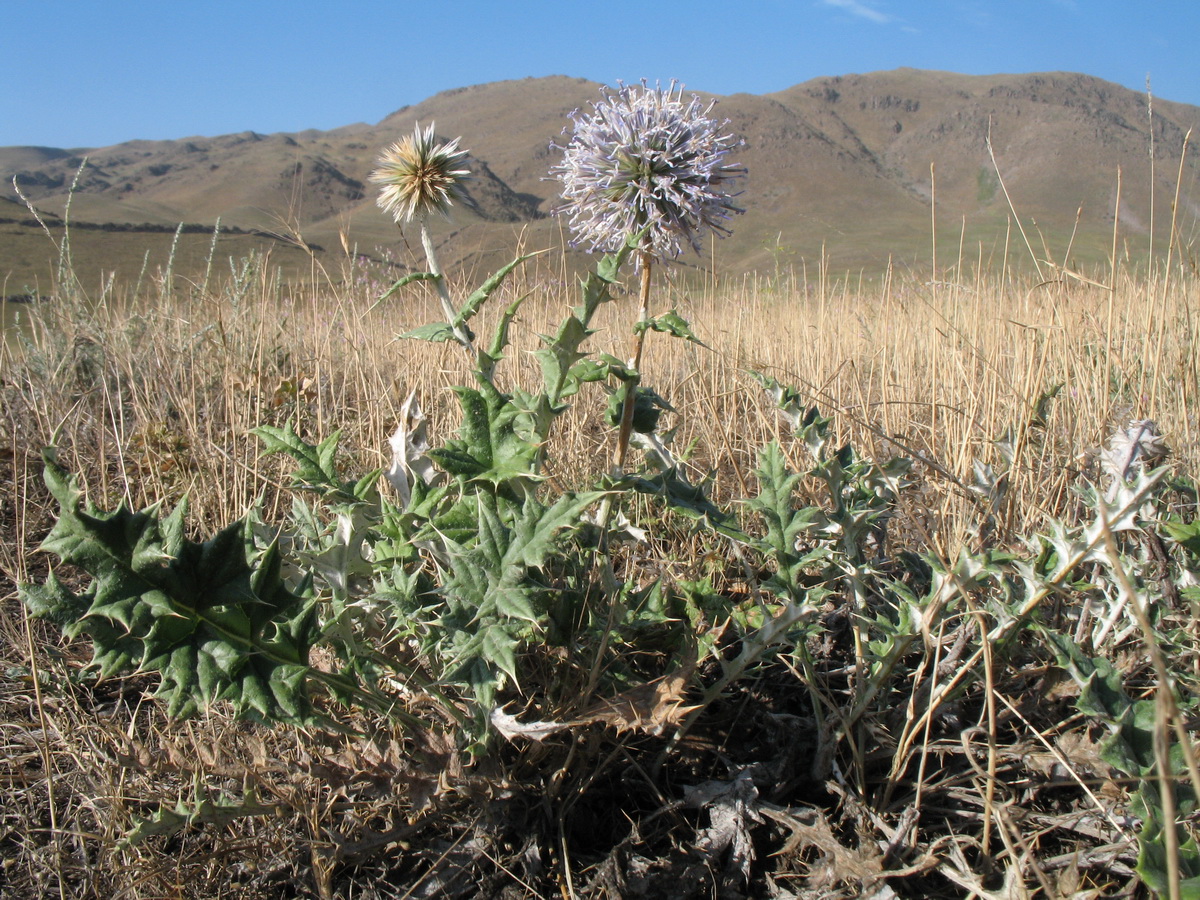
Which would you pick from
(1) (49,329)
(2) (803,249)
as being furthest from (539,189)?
(1) (49,329)

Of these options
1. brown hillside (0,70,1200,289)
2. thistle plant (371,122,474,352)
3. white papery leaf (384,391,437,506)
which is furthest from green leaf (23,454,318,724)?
brown hillside (0,70,1200,289)

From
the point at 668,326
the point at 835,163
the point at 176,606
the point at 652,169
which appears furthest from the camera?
the point at 835,163

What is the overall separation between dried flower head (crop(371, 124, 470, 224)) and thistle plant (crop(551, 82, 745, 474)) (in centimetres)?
26

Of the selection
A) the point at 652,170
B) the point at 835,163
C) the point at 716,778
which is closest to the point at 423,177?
the point at 652,170

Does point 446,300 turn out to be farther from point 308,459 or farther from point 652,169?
point 652,169

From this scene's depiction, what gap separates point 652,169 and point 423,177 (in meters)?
0.53

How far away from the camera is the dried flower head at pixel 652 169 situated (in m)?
1.62

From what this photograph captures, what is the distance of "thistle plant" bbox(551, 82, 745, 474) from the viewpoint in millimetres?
1621

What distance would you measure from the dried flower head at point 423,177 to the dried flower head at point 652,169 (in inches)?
10.2

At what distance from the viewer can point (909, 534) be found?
214 cm

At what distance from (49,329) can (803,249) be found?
113 ft

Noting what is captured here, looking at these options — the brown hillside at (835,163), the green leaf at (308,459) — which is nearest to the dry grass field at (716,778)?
the green leaf at (308,459)

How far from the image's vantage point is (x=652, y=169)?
1.66 metres

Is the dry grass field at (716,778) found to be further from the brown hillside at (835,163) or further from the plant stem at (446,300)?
the brown hillside at (835,163)
